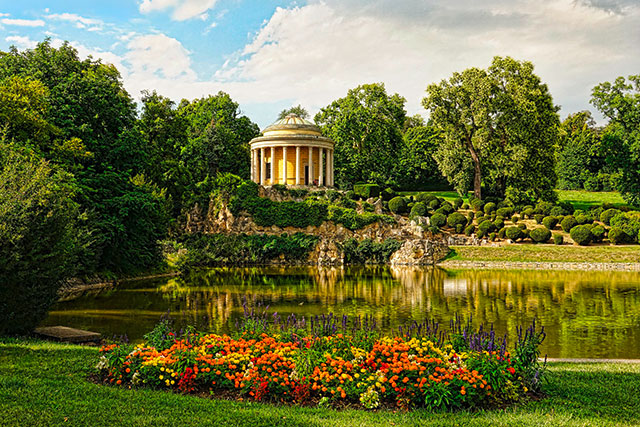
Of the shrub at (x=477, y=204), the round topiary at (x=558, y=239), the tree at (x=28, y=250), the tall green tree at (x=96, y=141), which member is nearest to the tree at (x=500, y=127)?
the shrub at (x=477, y=204)

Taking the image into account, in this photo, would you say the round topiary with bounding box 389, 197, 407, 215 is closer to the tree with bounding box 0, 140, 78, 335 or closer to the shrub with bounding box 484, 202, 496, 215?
the shrub with bounding box 484, 202, 496, 215

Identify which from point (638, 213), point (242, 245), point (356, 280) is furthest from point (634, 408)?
point (638, 213)

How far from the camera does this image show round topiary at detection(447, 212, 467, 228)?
41.2 metres

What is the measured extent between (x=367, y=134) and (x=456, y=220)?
1484 cm

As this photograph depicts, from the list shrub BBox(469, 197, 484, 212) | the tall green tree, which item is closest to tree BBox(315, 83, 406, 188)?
shrub BBox(469, 197, 484, 212)

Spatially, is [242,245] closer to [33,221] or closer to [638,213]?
[33,221]

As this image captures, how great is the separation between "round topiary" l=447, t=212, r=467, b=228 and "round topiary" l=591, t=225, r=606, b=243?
356 inches

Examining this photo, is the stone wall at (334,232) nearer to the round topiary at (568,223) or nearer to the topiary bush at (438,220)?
the topiary bush at (438,220)

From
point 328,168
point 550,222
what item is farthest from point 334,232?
point 550,222

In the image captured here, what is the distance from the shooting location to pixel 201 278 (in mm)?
27344

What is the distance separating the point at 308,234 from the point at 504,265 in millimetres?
14070

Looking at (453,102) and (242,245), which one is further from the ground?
(453,102)

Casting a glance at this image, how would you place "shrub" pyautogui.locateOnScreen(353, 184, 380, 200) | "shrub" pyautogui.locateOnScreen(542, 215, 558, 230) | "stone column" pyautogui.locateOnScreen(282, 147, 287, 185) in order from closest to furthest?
1. "shrub" pyautogui.locateOnScreen(542, 215, 558, 230)
2. "shrub" pyautogui.locateOnScreen(353, 184, 380, 200)
3. "stone column" pyautogui.locateOnScreen(282, 147, 287, 185)

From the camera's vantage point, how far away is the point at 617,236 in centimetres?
3606
